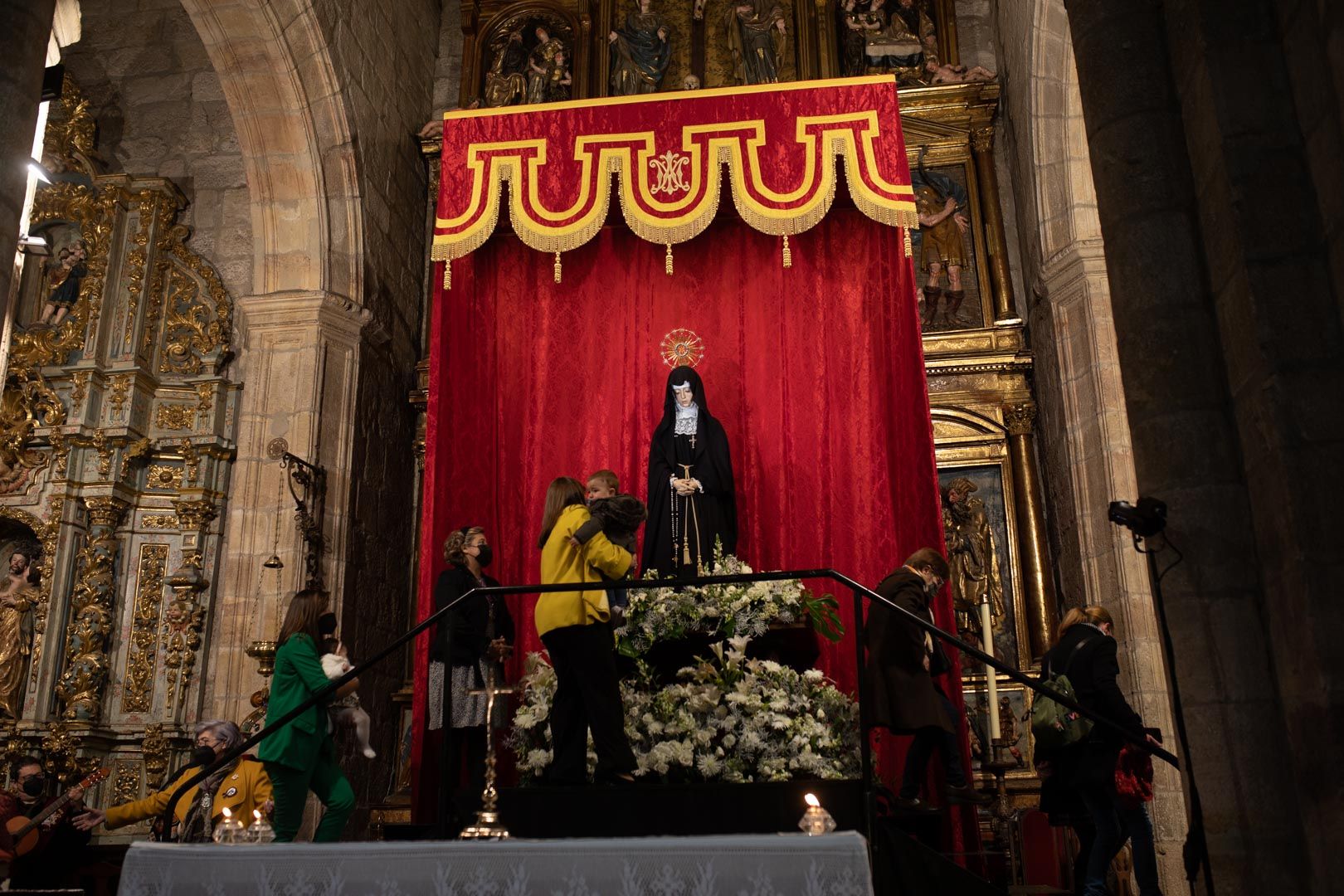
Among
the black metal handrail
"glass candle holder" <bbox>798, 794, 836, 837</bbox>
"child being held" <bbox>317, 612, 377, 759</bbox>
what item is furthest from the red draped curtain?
"glass candle holder" <bbox>798, 794, 836, 837</bbox>

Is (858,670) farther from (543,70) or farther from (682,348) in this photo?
(543,70)

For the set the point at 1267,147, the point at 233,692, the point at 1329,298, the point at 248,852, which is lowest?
the point at 248,852

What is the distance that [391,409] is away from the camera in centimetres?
1010

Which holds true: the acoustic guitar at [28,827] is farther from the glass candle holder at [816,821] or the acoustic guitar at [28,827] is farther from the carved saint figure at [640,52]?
the carved saint figure at [640,52]

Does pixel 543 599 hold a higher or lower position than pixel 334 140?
lower

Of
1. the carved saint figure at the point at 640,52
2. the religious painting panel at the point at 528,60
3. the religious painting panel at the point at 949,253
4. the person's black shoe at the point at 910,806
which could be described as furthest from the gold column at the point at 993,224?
the person's black shoe at the point at 910,806

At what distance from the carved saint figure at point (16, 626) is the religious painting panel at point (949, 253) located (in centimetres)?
710

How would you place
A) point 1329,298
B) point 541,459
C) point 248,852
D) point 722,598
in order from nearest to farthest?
point 248,852, point 1329,298, point 722,598, point 541,459

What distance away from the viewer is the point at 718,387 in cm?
887

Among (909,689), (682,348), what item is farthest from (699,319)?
(909,689)

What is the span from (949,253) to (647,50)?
3.31m

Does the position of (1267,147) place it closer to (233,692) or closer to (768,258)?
(768,258)

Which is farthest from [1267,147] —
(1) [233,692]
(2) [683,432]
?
(1) [233,692]

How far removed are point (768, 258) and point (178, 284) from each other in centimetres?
489
